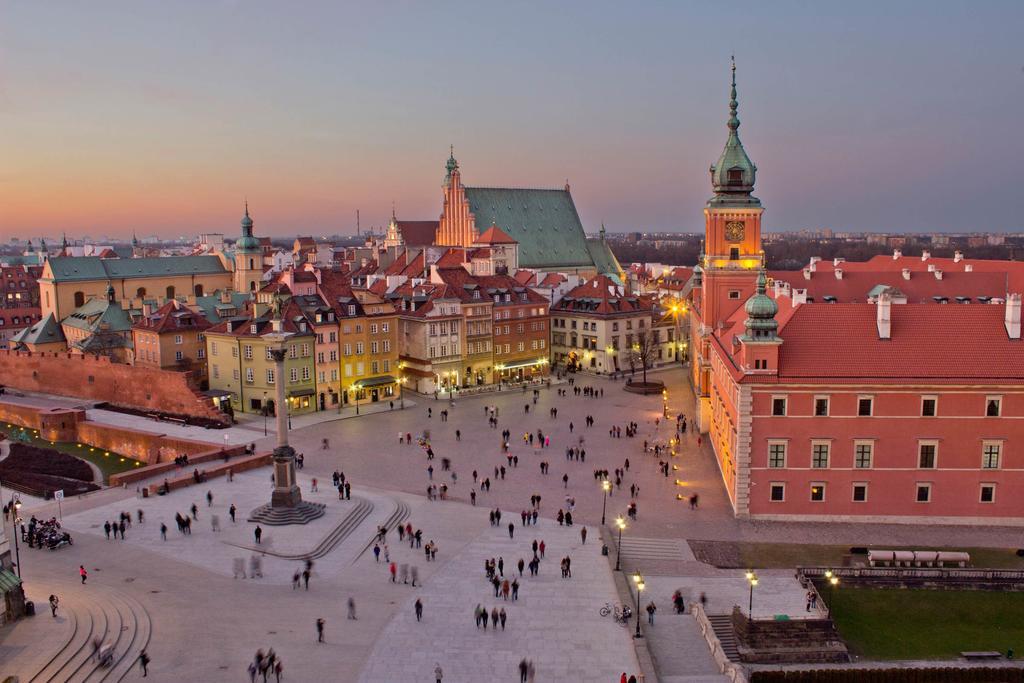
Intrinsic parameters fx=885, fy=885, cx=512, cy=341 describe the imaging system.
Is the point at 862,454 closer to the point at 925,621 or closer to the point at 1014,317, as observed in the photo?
the point at 1014,317

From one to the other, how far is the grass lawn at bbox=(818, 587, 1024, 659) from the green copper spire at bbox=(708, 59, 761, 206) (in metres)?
32.7

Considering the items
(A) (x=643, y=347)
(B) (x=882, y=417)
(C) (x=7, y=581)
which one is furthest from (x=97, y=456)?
(B) (x=882, y=417)

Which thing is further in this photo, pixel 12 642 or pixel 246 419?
pixel 246 419

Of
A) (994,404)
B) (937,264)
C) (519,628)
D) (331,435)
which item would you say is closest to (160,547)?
(519,628)

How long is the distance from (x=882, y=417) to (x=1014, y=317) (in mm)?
7911

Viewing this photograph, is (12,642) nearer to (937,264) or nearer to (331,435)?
(331,435)

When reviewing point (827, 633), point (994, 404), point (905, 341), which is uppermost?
point (905, 341)

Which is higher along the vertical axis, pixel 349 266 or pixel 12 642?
pixel 349 266

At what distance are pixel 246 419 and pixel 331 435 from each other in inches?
334

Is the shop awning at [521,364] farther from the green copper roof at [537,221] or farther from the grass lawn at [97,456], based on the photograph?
the grass lawn at [97,456]

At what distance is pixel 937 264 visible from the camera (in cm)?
7344

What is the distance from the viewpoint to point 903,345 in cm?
4031

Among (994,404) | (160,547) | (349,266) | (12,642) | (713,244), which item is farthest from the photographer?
(349,266)

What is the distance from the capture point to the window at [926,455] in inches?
1553
